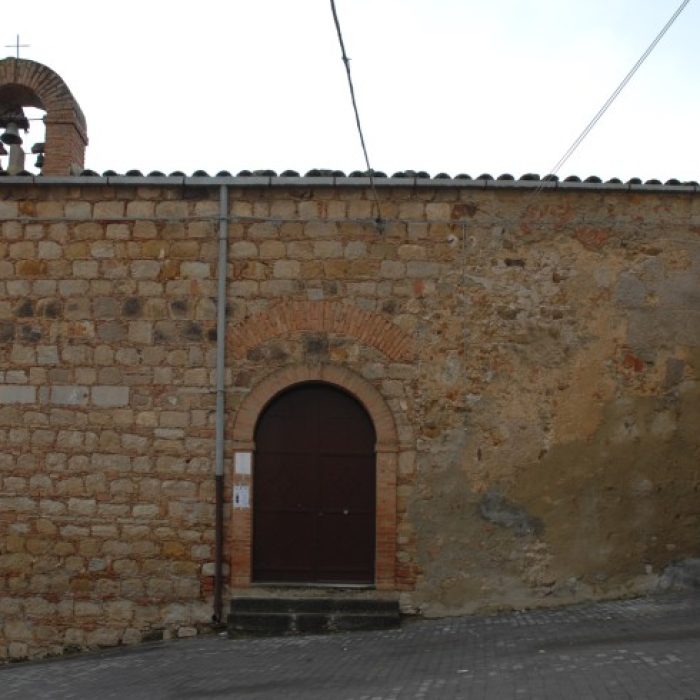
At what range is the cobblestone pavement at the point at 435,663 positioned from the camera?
241 inches

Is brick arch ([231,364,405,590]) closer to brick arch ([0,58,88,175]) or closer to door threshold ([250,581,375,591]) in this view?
door threshold ([250,581,375,591])

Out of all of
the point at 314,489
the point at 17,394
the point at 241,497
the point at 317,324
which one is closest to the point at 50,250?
the point at 17,394

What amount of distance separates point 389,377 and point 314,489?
137cm

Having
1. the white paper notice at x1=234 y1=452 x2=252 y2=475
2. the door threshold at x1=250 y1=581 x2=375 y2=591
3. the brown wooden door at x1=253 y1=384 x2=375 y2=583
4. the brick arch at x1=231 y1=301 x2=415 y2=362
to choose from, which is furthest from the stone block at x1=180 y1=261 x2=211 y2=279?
the door threshold at x1=250 y1=581 x2=375 y2=591

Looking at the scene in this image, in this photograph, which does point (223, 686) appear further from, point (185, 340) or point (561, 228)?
point (561, 228)

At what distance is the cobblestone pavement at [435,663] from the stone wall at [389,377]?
0.50m

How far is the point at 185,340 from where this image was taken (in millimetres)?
8953

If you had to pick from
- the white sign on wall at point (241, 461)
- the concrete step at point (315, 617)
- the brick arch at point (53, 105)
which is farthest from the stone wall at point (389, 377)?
the brick arch at point (53, 105)

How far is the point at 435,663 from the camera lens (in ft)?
23.0

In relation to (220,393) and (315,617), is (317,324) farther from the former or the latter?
(315,617)

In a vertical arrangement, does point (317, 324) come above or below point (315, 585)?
above

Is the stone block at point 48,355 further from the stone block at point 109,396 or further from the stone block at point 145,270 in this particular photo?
the stone block at point 145,270

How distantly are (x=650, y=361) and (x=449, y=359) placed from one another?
206 centimetres

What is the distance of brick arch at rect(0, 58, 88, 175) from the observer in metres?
9.39
